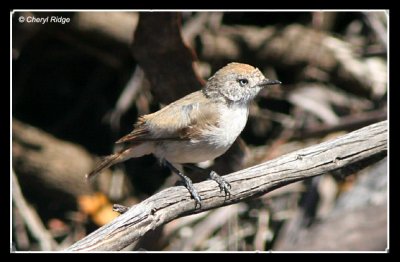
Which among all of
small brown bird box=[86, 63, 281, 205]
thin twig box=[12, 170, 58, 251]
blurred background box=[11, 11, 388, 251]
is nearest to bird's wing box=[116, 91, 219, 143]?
small brown bird box=[86, 63, 281, 205]

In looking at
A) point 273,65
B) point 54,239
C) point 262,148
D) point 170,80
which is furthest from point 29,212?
point 273,65

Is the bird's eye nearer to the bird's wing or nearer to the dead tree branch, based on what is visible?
the bird's wing

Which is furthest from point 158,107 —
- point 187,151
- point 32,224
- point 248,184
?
point 248,184

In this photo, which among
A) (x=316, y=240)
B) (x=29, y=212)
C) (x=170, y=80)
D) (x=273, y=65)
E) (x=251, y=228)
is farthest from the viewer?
(x=273, y=65)

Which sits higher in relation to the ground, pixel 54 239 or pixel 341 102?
pixel 341 102

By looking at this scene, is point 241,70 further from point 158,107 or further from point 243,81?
point 158,107

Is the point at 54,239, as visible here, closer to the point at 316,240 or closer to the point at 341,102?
the point at 341,102
